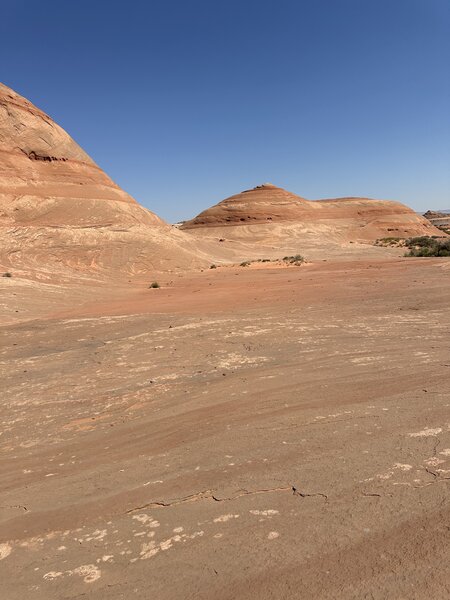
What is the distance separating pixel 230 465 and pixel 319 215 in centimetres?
6294

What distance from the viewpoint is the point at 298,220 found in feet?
200

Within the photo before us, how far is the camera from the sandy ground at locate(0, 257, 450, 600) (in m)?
2.74

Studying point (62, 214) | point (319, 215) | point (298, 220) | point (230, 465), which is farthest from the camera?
point (319, 215)

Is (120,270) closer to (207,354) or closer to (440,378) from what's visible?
(207,354)

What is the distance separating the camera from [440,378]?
5742mm

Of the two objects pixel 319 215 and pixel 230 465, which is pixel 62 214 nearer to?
pixel 230 465

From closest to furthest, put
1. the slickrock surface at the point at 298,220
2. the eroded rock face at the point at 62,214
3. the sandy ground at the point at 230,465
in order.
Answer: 1. the sandy ground at the point at 230,465
2. the eroded rock face at the point at 62,214
3. the slickrock surface at the point at 298,220

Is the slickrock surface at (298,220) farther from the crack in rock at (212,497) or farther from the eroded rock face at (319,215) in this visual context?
the crack in rock at (212,497)

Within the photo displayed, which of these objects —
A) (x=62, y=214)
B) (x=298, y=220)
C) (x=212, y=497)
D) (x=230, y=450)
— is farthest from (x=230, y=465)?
(x=298, y=220)

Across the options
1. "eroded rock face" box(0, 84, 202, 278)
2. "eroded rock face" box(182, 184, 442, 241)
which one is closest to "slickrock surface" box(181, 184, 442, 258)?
"eroded rock face" box(182, 184, 442, 241)

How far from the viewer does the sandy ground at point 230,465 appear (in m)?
2.74

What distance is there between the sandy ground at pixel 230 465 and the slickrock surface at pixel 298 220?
44.2 meters

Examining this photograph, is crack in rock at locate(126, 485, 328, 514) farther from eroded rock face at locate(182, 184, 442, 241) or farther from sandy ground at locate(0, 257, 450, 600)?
eroded rock face at locate(182, 184, 442, 241)

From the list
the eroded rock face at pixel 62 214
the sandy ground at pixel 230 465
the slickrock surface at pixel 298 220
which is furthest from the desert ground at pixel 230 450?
the slickrock surface at pixel 298 220
